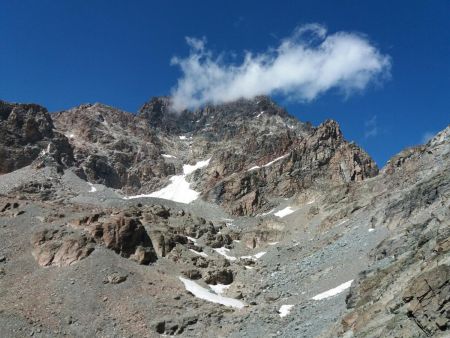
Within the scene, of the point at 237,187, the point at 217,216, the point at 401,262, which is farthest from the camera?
the point at 237,187

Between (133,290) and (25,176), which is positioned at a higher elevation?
(25,176)

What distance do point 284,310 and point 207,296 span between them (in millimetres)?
11676

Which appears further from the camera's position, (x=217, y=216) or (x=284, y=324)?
(x=217, y=216)

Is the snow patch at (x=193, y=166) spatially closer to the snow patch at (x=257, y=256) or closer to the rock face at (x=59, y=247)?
the snow patch at (x=257, y=256)

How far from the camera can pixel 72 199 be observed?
104312mm

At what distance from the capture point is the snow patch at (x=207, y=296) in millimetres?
55575

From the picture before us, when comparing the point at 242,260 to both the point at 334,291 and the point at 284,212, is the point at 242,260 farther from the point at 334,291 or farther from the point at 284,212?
the point at 284,212

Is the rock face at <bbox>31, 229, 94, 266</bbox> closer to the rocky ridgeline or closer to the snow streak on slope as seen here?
the rocky ridgeline

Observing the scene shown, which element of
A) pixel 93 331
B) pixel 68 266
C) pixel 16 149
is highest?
pixel 16 149

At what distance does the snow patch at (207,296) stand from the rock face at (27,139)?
7616 cm

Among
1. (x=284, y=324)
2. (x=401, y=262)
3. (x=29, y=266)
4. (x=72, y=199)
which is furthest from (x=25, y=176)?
(x=401, y=262)

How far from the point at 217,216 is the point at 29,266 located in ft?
196

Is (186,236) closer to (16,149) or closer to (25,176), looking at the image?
(25,176)

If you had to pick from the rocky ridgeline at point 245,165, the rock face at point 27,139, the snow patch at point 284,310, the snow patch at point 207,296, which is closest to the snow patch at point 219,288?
the snow patch at point 207,296
